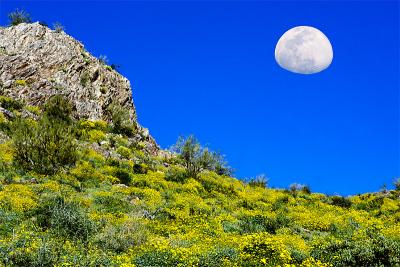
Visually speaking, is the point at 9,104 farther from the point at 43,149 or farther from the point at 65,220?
the point at 65,220

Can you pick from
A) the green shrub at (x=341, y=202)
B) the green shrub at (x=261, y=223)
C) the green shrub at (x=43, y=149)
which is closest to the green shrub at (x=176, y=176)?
the green shrub at (x=43, y=149)

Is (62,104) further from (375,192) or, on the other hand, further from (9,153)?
(375,192)

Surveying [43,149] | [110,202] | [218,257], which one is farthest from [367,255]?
[43,149]

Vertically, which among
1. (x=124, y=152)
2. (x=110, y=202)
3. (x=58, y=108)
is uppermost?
(x=58, y=108)

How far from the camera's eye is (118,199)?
23.8 meters

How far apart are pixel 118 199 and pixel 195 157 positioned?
1622 cm

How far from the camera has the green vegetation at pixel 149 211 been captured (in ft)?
46.0

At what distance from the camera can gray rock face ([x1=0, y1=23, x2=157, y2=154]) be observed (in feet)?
155

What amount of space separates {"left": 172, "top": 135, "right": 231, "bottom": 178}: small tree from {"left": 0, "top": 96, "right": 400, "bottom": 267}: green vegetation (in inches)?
3.7

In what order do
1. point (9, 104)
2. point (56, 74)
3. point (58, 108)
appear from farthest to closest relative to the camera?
point (56, 74) < point (58, 108) < point (9, 104)

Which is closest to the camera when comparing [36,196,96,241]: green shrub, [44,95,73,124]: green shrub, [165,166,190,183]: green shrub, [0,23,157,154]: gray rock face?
[36,196,96,241]: green shrub

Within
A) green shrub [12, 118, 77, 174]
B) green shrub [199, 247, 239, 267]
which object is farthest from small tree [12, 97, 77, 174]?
green shrub [199, 247, 239, 267]

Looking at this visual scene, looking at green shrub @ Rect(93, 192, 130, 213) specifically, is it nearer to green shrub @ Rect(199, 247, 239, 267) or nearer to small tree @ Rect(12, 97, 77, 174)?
small tree @ Rect(12, 97, 77, 174)

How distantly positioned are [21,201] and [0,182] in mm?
4627
